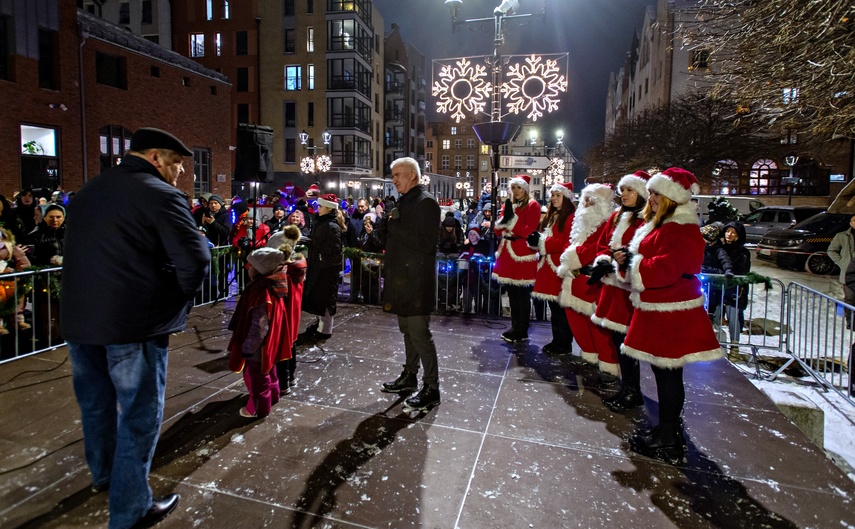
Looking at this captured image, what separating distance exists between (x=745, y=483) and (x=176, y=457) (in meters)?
3.94

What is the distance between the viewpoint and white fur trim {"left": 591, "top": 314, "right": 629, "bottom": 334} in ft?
14.2

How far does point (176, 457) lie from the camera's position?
11.5 feet

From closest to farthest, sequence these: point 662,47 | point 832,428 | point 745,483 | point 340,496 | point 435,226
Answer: point 340,496
point 745,483
point 435,226
point 832,428
point 662,47

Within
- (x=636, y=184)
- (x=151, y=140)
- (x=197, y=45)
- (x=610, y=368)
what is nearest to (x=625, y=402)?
(x=610, y=368)

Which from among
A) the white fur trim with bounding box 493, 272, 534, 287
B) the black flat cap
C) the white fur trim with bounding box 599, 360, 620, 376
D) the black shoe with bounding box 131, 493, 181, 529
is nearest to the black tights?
the white fur trim with bounding box 599, 360, 620, 376

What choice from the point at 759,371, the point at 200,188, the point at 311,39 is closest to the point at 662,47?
the point at 311,39

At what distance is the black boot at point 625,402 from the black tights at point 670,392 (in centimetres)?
80

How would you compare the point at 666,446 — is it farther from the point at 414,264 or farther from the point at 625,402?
the point at 414,264

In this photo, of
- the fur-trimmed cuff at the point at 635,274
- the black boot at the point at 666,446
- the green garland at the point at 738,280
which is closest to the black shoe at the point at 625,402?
the black boot at the point at 666,446

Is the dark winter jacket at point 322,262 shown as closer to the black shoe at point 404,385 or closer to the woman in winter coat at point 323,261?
the woman in winter coat at point 323,261

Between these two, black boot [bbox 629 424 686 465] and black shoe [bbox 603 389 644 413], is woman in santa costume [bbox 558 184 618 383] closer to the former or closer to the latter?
black shoe [bbox 603 389 644 413]

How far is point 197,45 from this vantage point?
40.8 m

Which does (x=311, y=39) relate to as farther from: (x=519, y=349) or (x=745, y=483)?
(x=745, y=483)

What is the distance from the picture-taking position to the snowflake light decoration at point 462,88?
9.26m
